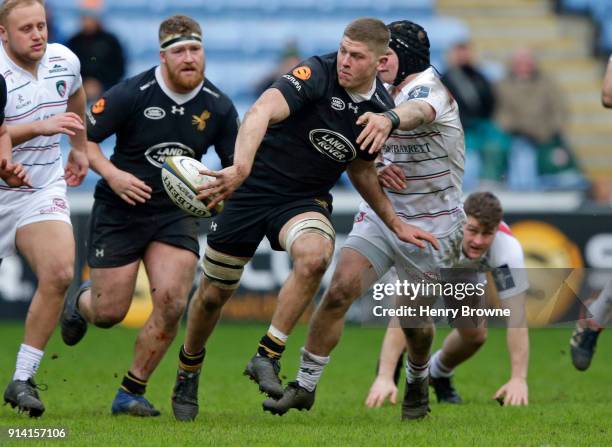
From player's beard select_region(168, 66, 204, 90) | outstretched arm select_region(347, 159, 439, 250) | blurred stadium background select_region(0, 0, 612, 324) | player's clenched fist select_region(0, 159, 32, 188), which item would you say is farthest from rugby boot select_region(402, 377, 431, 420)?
blurred stadium background select_region(0, 0, 612, 324)

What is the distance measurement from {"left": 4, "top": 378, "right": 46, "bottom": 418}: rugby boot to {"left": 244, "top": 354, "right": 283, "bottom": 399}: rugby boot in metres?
1.42

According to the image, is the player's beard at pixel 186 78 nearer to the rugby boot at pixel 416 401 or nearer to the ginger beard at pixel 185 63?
the ginger beard at pixel 185 63

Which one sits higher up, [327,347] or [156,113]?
[156,113]

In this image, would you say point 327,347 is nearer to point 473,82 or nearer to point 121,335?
point 121,335

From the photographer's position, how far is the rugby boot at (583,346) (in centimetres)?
1003

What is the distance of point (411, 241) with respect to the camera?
8391mm

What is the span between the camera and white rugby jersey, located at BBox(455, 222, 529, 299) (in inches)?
380

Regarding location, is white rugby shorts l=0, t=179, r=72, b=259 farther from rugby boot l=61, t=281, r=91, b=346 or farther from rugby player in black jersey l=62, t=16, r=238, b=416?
rugby boot l=61, t=281, r=91, b=346

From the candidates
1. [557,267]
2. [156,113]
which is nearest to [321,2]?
[557,267]

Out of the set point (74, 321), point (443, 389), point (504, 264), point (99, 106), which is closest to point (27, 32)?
point (99, 106)

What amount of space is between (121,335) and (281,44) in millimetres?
7044

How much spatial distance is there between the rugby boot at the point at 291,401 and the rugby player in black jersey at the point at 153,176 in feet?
3.38

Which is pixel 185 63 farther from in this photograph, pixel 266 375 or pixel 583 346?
pixel 583 346

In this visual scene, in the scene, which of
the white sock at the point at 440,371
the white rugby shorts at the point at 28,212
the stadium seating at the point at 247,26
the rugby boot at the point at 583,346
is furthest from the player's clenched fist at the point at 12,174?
the stadium seating at the point at 247,26
